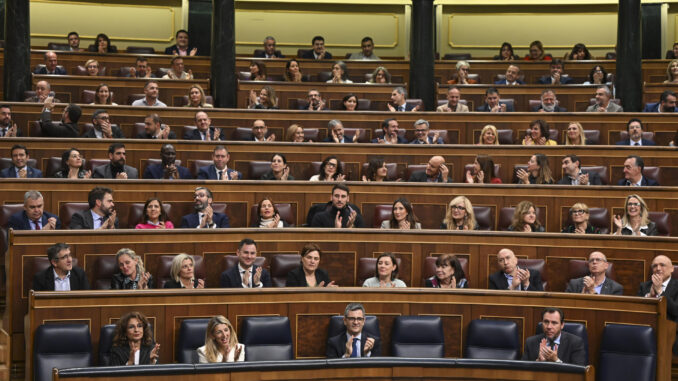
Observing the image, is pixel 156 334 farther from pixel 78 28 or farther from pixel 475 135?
pixel 78 28

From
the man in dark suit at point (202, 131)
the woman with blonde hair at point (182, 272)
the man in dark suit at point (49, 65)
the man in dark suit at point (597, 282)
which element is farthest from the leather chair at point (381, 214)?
the man in dark suit at point (49, 65)

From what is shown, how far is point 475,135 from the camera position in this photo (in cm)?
784

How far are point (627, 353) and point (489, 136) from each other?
256cm

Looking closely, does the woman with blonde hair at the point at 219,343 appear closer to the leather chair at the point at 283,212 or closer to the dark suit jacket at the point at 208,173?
the leather chair at the point at 283,212

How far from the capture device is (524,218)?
589 cm

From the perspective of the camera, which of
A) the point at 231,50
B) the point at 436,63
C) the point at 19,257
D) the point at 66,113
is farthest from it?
the point at 436,63

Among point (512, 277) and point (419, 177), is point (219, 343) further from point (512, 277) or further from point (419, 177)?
point (419, 177)

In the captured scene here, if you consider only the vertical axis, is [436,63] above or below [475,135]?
above

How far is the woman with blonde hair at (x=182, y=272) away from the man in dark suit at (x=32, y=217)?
0.88 meters

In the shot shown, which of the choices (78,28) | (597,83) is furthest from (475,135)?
(78,28)

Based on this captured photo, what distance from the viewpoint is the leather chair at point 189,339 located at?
4.83 metres

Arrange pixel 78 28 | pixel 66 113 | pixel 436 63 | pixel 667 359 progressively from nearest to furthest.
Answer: pixel 667 359
pixel 66 113
pixel 436 63
pixel 78 28

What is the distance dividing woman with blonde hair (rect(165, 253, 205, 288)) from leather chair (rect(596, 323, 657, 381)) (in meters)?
1.98

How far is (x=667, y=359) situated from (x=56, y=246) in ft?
9.45
